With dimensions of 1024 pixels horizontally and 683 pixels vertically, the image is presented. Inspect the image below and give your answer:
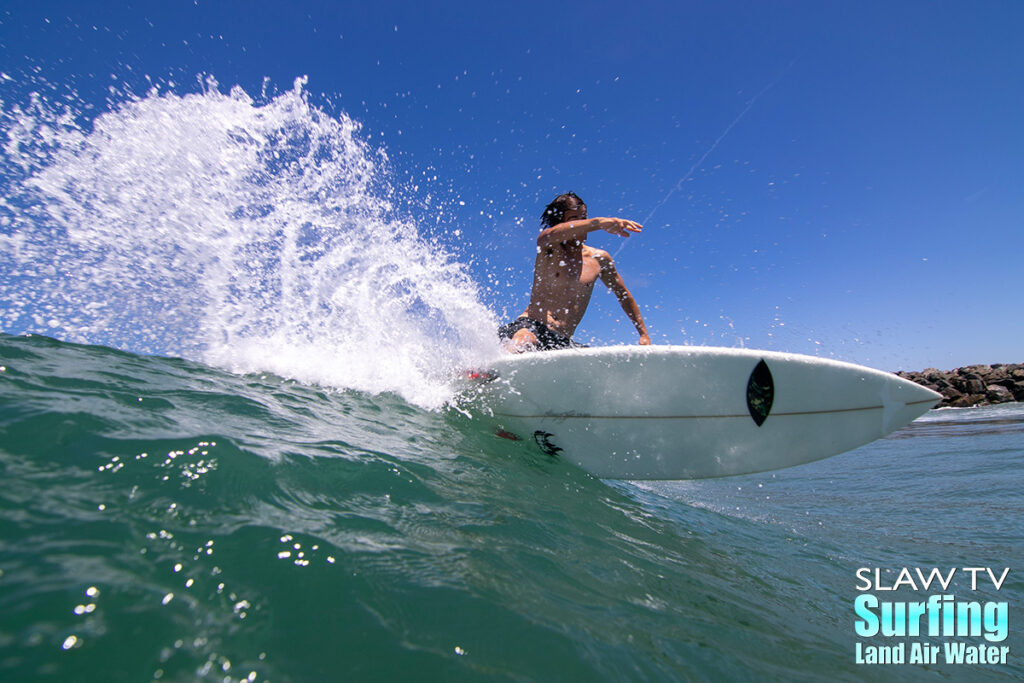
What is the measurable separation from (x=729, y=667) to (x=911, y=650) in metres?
0.98

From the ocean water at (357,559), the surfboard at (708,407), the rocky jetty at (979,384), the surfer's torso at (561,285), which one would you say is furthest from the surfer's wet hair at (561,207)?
the rocky jetty at (979,384)

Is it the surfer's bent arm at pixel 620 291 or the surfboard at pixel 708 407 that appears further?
the surfer's bent arm at pixel 620 291

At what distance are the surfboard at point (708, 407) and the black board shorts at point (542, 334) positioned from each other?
20.4 inches

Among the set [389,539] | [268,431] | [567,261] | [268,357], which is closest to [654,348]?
[567,261]

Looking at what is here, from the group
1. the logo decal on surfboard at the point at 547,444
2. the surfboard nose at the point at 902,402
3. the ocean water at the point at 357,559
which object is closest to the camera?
the ocean water at the point at 357,559

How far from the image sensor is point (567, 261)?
419 cm

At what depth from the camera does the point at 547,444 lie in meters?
3.57

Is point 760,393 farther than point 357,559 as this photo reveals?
Yes

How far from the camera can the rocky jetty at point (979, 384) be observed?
21141mm

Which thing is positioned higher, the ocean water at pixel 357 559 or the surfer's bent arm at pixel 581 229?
the surfer's bent arm at pixel 581 229

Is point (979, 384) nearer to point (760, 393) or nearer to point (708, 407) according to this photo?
point (760, 393)

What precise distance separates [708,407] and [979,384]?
28.9m

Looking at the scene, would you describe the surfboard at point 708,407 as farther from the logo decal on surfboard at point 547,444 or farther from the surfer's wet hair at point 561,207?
the surfer's wet hair at point 561,207

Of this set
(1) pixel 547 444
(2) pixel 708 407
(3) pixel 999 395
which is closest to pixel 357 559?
(1) pixel 547 444
